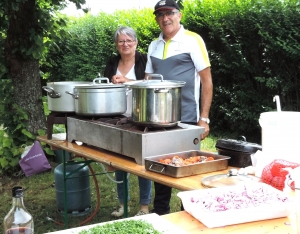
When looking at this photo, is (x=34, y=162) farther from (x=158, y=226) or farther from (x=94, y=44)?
(x=94, y=44)

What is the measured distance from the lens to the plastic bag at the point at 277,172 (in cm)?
215

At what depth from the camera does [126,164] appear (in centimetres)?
289

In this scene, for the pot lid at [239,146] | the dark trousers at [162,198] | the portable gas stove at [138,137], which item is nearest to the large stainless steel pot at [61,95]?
the portable gas stove at [138,137]

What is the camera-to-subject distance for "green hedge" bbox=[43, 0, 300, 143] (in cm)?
600

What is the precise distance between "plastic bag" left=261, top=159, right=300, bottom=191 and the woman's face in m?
2.16

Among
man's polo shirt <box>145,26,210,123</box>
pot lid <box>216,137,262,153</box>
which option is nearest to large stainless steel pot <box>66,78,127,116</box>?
man's polo shirt <box>145,26,210,123</box>

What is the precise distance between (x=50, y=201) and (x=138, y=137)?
292cm

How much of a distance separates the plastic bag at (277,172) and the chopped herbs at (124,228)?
32.0 inches

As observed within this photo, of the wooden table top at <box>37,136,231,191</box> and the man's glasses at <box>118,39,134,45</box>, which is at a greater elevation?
the man's glasses at <box>118,39,134,45</box>

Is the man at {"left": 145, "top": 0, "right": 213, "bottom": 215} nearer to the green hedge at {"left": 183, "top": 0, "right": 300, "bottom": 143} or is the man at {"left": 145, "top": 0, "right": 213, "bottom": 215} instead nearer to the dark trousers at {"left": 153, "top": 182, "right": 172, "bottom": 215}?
the dark trousers at {"left": 153, "top": 182, "right": 172, "bottom": 215}

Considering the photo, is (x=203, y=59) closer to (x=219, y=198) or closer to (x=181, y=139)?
(x=181, y=139)

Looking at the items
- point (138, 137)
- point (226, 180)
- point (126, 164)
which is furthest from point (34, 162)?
point (226, 180)

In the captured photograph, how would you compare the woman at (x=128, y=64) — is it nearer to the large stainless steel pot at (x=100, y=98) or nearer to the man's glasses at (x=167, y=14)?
the man's glasses at (x=167, y=14)

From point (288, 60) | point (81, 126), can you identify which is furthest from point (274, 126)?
point (288, 60)
